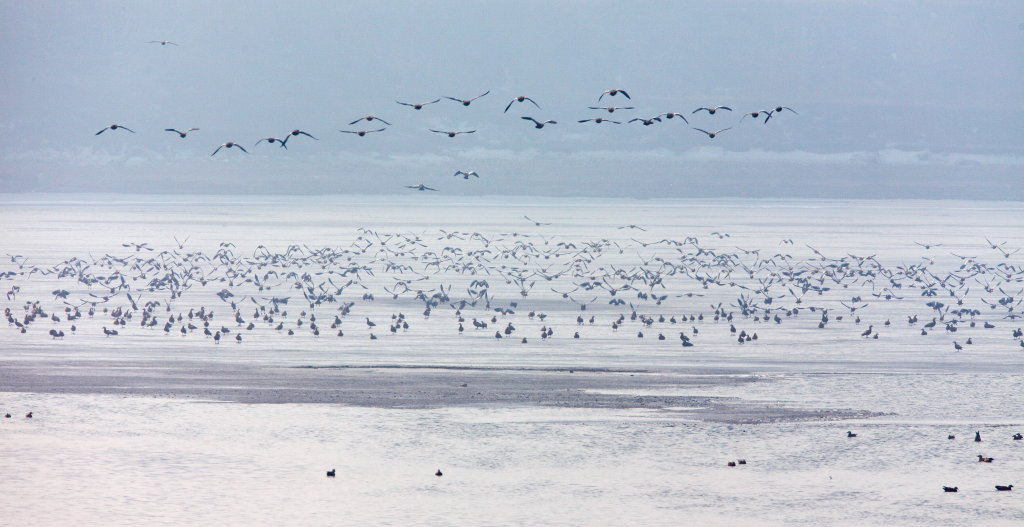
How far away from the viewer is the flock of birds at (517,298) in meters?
31.8

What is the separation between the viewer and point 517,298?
4034cm

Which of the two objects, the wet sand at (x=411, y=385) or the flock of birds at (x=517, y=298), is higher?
the flock of birds at (x=517, y=298)

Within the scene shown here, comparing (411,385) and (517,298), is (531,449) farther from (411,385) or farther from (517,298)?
(517,298)

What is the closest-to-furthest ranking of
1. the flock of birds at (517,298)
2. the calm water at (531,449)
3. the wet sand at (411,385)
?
the calm water at (531,449)
the wet sand at (411,385)
the flock of birds at (517,298)

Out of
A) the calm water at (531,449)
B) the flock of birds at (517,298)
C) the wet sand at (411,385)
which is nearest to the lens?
the calm water at (531,449)

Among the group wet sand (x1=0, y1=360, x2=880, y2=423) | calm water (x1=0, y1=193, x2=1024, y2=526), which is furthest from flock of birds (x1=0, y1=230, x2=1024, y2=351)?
wet sand (x1=0, y1=360, x2=880, y2=423)

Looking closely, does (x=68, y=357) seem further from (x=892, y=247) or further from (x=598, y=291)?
(x=892, y=247)

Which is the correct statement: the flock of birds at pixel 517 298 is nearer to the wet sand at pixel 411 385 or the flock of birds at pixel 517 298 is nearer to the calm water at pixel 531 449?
the calm water at pixel 531 449

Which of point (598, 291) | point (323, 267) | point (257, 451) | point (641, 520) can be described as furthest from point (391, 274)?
point (641, 520)

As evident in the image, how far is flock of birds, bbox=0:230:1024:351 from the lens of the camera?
104 feet

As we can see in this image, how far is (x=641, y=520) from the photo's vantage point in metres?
15.2

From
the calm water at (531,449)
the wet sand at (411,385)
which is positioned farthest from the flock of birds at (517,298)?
the wet sand at (411,385)

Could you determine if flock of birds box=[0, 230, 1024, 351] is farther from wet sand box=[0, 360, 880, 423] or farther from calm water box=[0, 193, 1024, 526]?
wet sand box=[0, 360, 880, 423]

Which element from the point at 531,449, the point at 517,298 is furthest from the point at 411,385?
the point at 517,298
